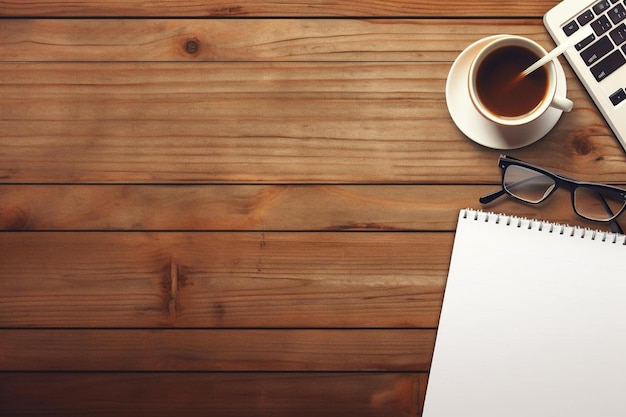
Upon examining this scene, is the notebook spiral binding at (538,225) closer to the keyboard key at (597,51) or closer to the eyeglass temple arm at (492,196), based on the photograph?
the eyeglass temple arm at (492,196)

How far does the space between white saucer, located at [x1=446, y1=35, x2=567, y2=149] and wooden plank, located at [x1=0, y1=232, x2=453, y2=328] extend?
12cm

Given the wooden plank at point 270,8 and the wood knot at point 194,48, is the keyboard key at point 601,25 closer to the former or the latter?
the wooden plank at point 270,8

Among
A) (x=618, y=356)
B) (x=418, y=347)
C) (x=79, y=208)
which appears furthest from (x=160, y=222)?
(x=618, y=356)

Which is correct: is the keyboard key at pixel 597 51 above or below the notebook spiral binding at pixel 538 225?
above

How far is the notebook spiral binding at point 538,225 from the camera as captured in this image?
31.0 inches

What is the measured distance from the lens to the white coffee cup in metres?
0.73

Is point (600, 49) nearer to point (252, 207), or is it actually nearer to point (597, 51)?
point (597, 51)

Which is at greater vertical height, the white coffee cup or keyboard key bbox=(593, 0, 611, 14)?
keyboard key bbox=(593, 0, 611, 14)

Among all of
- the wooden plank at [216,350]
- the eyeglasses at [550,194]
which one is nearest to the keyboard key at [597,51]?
the eyeglasses at [550,194]

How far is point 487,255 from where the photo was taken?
31.7 inches

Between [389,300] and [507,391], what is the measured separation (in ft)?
0.57

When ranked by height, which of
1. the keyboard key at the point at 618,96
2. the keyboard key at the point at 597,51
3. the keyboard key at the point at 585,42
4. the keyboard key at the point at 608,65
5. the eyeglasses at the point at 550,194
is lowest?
the eyeglasses at the point at 550,194

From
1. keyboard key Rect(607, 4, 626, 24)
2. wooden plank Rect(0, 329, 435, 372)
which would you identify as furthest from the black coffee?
wooden plank Rect(0, 329, 435, 372)

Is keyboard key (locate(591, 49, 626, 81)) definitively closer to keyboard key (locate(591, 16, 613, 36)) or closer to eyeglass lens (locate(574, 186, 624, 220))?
keyboard key (locate(591, 16, 613, 36))
